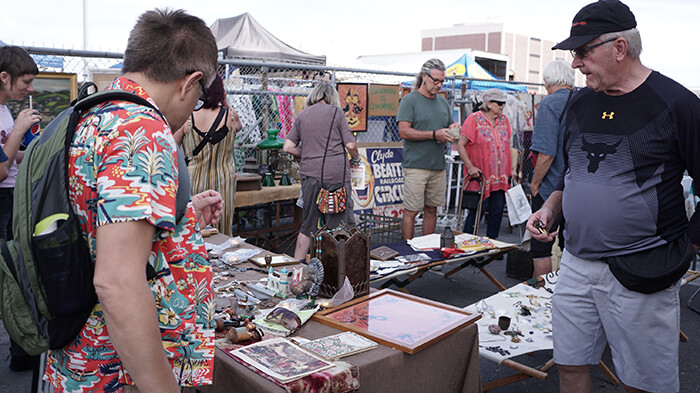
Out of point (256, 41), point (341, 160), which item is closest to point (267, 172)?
point (341, 160)

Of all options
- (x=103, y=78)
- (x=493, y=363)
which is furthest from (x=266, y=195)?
(x=493, y=363)

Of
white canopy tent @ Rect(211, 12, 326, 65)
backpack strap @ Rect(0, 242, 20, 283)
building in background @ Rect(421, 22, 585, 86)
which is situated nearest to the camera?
backpack strap @ Rect(0, 242, 20, 283)

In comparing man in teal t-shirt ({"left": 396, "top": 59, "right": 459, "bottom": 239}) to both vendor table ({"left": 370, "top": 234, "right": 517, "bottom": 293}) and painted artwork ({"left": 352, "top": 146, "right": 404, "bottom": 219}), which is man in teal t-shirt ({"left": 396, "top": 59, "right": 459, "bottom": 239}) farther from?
painted artwork ({"left": 352, "top": 146, "right": 404, "bottom": 219})

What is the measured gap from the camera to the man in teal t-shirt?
5.68 meters

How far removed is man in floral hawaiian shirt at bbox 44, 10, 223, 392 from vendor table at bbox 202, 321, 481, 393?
1.46ft

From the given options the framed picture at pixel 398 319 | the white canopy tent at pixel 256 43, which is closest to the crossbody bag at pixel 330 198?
the framed picture at pixel 398 319

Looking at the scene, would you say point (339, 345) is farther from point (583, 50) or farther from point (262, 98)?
point (262, 98)

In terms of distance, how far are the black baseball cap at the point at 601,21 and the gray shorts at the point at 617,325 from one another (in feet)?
3.06

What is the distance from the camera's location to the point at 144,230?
1.13 m

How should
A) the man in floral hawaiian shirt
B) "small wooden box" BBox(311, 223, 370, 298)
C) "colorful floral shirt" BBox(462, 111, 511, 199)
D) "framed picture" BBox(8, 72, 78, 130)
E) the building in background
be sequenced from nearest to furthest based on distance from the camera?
1. the man in floral hawaiian shirt
2. "small wooden box" BBox(311, 223, 370, 298)
3. "framed picture" BBox(8, 72, 78, 130)
4. "colorful floral shirt" BBox(462, 111, 511, 199)
5. the building in background

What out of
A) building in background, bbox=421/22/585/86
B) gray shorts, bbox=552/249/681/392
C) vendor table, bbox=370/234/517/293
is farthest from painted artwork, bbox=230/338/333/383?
building in background, bbox=421/22/585/86

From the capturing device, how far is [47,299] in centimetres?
122

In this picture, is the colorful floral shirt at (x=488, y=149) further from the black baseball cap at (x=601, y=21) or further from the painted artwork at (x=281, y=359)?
the painted artwork at (x=281, y=359)

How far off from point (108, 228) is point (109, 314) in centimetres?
18
